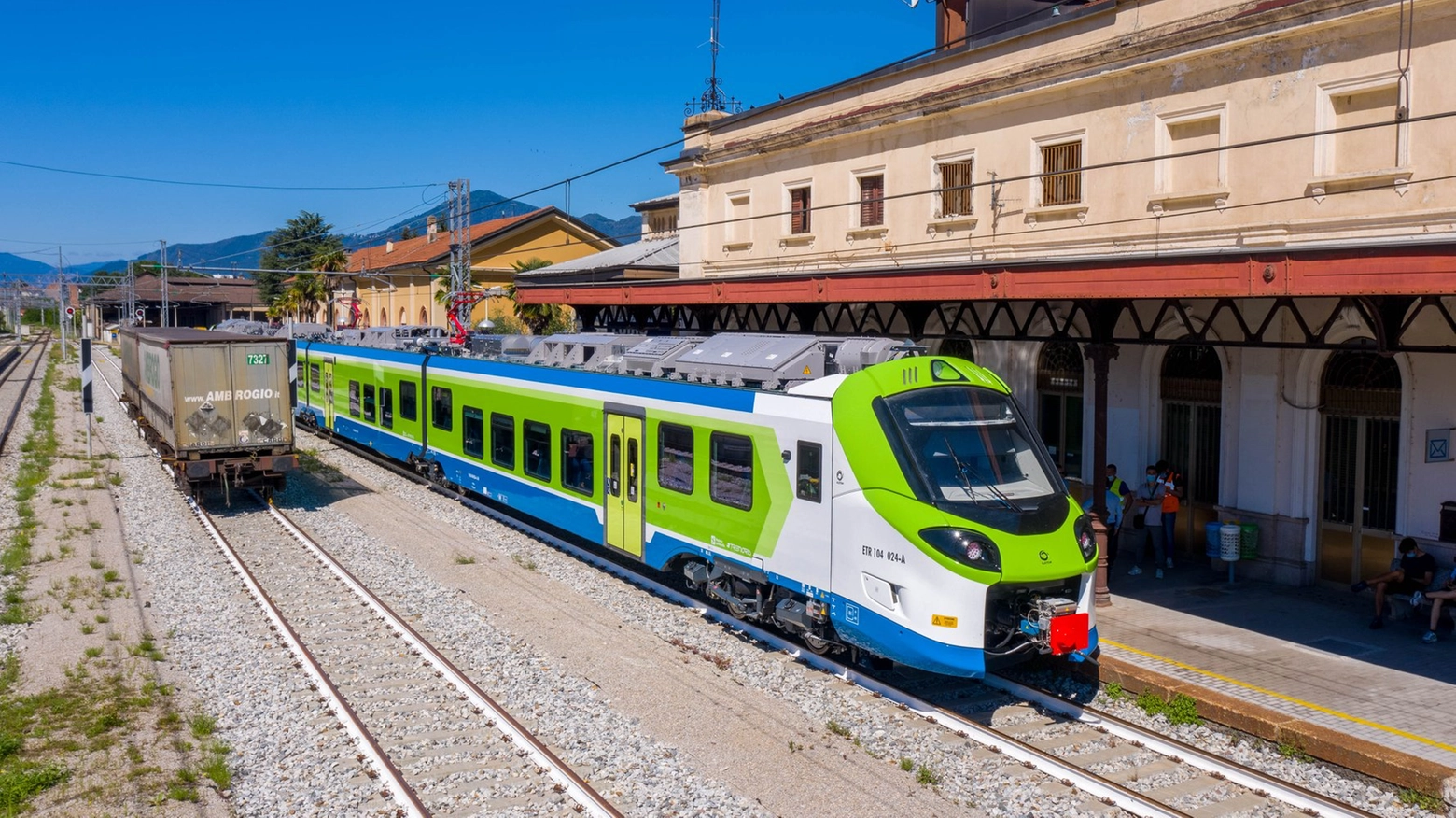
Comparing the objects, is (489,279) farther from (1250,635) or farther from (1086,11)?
(1250,635)

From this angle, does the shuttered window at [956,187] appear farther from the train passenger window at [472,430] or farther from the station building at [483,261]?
the station building at [483,261]

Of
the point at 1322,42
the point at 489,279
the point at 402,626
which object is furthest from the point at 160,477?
the point at 489,279

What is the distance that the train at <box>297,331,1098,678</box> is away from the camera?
926cm

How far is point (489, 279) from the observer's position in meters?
54.3

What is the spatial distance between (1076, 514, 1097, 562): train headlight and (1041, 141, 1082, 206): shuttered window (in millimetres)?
8660

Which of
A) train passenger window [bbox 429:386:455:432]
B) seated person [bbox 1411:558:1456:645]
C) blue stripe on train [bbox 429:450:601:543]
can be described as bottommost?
seated person [bbox 1411:558:1456:645]

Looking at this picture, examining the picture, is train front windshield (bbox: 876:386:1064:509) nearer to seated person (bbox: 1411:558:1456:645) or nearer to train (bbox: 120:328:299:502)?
seated person (bbox: 1411:558:1456:645)

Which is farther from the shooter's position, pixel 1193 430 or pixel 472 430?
pixel 472 430

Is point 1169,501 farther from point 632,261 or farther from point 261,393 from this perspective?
point 632,261

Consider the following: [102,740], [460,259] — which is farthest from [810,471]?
[460,259]

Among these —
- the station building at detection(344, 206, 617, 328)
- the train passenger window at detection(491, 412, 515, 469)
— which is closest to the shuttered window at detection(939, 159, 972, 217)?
the train passenger window at detection(491, 412, 515, 469)

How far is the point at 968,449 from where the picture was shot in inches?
392

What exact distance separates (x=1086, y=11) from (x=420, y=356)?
13.1 meters

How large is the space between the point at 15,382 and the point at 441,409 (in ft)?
144
